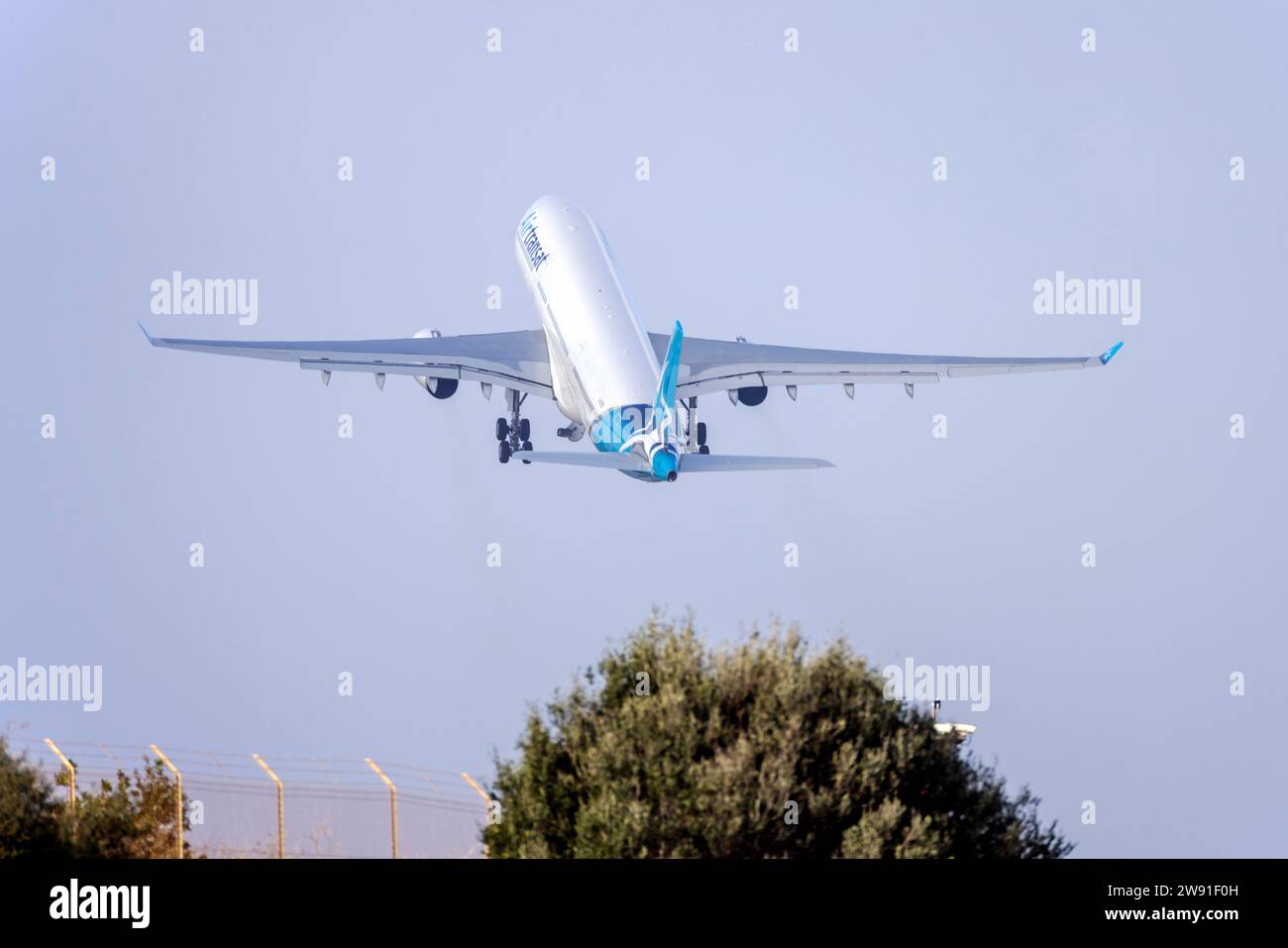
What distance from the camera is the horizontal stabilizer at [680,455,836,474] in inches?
2057

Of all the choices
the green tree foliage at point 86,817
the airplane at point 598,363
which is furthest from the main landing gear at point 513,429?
the green tree foliage at point 86,817

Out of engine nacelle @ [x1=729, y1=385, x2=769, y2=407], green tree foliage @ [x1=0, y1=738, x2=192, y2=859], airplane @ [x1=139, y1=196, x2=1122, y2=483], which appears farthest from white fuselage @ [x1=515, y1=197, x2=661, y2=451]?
green tree foliage @ [x1=0, y1=738, x2=192, y2=859]

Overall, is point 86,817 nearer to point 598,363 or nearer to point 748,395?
point 598,363

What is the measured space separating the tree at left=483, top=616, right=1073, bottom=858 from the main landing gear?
30.0 m

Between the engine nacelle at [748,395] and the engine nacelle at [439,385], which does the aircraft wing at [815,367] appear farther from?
the engine nacelle at [439,385]

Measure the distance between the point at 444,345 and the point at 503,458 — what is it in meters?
4.50

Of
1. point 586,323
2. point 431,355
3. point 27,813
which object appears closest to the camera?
point 27,813

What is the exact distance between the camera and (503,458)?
2697 inches

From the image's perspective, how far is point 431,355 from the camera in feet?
221

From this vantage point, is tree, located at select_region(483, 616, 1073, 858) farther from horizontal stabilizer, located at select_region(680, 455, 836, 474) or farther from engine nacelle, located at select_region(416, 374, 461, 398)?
engine nacelle, located at select_region(416, 374, 461, 398)

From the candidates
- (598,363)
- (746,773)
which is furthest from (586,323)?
(746,773)

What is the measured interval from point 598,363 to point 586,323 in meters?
2.45
